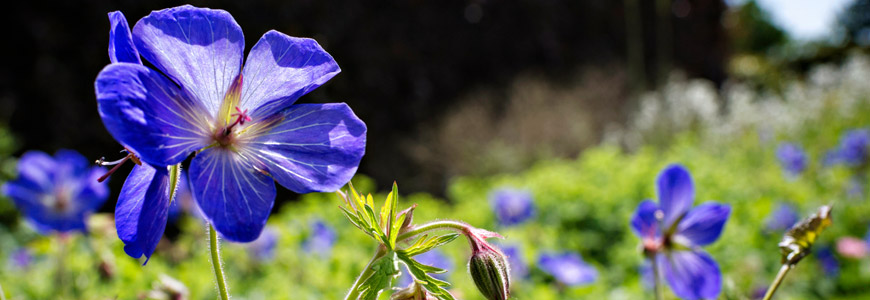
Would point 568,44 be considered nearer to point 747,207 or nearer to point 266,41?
point 747,207

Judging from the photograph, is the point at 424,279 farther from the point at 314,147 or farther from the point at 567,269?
the point at 567,269

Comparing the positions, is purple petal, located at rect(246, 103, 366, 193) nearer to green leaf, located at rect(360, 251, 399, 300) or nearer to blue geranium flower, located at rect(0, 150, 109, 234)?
green leaf, located at rect(360, 251, 399, 300)

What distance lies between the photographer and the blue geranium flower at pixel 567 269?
1.74 m

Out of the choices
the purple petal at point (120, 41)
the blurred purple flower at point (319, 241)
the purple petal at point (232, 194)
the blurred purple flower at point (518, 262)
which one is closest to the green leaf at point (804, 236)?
the purple petal at point (232, 194)

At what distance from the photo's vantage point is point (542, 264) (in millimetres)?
1782

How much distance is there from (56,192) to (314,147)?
1.29 metres

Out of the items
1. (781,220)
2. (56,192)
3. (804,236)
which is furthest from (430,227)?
(781,220)

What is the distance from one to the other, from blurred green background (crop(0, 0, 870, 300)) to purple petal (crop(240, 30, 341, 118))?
0.44 m

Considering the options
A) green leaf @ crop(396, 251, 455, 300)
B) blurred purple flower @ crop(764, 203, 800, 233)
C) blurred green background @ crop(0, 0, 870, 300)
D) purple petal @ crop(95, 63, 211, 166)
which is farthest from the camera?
blurred purple flower @ crop(764, 203, 800, 233)

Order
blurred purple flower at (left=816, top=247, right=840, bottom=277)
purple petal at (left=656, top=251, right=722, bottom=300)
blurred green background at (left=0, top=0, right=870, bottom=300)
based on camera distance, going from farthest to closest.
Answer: blurred purple flower at (left=816, top=247, right=840, bottom=277) → blurred green background at (left=0, top=0, right=870, bottom=300) → purple petal at (left=656, top=251, right=722, bottom=300)

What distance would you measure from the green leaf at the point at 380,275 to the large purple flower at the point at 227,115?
0.25ft

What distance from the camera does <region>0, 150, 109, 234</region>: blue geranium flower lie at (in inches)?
52.3

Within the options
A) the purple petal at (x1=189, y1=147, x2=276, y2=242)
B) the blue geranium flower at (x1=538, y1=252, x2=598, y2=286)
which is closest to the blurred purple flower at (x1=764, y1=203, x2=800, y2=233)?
the blue geranium flower at (x1=538, y1=252, x2=598, y2=286)

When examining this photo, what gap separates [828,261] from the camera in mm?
2348
